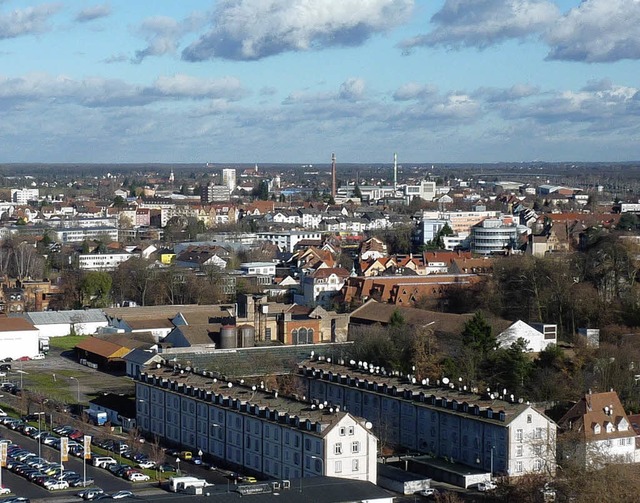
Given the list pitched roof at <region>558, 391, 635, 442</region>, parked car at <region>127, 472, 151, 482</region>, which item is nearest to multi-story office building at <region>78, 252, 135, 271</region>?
parked car at <region>127, 472, 151, 482</region>

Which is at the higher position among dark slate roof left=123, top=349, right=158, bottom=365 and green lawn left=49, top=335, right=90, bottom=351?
dark slate roof left=123, top=349, right=158, bottom=365

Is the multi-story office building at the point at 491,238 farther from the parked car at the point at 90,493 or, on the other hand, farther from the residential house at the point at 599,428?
the parked car at the point at 90,493

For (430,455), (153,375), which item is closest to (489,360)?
(430,455)

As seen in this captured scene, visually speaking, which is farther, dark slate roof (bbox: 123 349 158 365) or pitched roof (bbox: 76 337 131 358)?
pitched roof (bbox: 76 337 131 358)

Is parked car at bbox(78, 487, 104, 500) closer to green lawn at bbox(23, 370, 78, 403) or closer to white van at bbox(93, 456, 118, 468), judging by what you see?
white van at bbox(93, 456, 118, 468)

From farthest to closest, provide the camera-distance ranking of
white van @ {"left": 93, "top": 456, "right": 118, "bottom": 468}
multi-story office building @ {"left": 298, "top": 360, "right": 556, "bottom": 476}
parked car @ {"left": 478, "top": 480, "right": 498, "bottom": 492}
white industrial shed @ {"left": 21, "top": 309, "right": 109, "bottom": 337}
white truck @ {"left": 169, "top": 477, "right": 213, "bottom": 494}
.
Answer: white industrial shed @ {"left": 21, "top": 309, "right": 109, "bottom": 337}, white van @ {"left": 93, "top": 456, "right": 118, "bottom": 468}, multi-story office building @ {"left": 298, "top": 360, "right": 556, "bottom": 476}, parked car @ {"left": 478, "top": 480, "right": 498, "bottom": 492}, white truck @ {"left": 169, "top": 477, "right": 213, "bottom": 494}

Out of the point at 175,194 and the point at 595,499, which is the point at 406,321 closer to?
the point at 595,499

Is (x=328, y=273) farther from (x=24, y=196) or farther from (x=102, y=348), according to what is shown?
(x=24, y=196)
